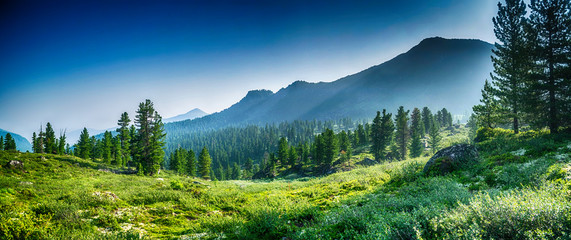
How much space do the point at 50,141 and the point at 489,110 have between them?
110635mm

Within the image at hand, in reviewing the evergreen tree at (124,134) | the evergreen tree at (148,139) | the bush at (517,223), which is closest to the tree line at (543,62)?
the bush at (517,223)

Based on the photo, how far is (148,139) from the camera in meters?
35.4

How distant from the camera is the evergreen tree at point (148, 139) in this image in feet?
116

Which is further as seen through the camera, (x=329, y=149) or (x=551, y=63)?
(x=329, y=149)

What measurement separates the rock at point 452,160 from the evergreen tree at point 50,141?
95797 mm

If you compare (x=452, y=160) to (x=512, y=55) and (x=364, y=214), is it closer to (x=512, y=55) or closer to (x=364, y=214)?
(x=364, y=214)

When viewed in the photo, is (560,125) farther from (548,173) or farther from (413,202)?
(413,202)

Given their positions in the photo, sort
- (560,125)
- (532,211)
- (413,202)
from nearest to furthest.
Result: (532,211)
(413,202)
(560,125)

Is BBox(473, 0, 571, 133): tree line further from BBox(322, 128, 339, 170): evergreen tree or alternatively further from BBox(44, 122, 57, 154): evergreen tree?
BBox(44, 122, 57, 154): evergreen tree

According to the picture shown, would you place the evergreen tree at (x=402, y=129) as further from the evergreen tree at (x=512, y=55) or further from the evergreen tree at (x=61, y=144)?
the evergreen tree at (x=61, y=144)

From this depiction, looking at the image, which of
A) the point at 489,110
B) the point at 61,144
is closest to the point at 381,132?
the point at 489,110

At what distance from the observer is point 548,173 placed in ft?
24.7

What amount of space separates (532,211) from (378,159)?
5336 centimetres

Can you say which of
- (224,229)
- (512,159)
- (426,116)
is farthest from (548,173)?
(426,116)
